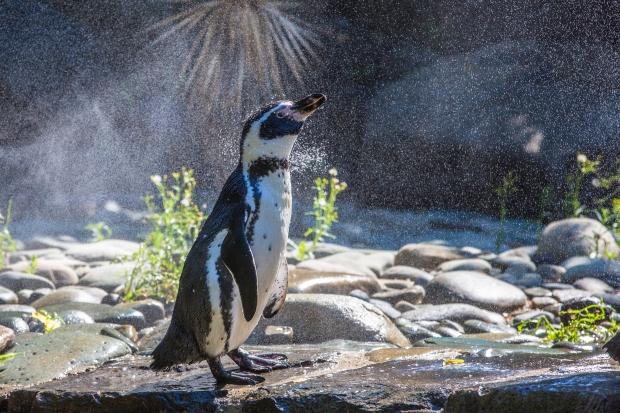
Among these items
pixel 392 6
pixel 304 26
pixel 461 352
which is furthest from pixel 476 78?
pixel 461 352

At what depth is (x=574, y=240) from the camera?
755cm

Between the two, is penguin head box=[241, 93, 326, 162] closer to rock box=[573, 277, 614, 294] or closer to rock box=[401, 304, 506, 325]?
rock box=[401, 304, 506, 325]

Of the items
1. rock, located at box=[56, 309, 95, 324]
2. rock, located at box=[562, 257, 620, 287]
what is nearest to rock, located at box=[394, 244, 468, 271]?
rock, located at box=[562, 257, 620, 287]

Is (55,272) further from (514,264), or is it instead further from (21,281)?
(514,264)

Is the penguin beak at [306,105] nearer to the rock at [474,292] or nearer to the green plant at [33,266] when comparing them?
the rock at [474,292]

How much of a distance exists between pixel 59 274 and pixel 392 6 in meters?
8.18

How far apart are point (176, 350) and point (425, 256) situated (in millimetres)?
5507

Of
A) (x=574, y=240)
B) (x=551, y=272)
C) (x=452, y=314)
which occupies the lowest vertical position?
(x=452, y=314)

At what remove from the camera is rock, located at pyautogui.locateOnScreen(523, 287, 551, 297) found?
250 inches

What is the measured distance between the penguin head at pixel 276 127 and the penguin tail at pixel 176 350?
73 cm

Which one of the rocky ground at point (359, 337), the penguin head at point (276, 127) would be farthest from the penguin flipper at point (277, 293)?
the penguin head at point (276, 127)

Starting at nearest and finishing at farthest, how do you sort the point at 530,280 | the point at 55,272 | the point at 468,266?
the point at 55,272, the point at 530,280, the point at 468,266

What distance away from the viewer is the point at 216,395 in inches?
94.7

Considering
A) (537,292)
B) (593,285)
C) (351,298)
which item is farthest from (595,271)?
(351,298)
